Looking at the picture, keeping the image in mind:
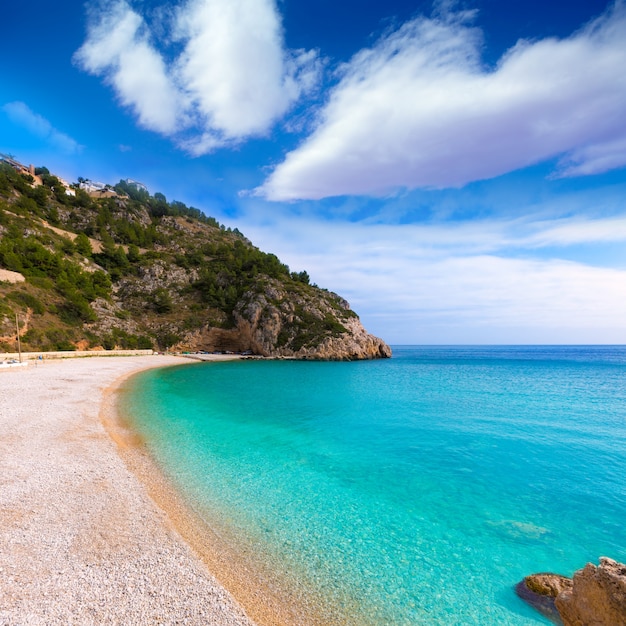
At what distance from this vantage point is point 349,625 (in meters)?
5.40

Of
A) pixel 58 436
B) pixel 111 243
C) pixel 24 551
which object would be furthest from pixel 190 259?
pixel 24 551

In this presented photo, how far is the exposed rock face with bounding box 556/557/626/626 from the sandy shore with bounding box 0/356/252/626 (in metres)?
5.01

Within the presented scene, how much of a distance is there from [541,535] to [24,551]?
38.0 ft

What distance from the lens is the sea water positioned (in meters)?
6.42

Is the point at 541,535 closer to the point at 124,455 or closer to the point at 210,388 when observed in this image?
the point at 124,455

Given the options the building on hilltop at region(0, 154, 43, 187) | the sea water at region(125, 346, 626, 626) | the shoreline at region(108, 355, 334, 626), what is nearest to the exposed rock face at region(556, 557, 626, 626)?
the sea water at region(125, 346, 626, 626)

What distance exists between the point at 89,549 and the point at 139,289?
7724 centimetres

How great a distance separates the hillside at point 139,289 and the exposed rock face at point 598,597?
56.9 meters

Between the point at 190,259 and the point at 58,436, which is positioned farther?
the point at 190,259

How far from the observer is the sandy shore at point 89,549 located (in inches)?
198

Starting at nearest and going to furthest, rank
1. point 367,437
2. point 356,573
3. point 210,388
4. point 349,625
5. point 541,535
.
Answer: point 349,625 < point 356,573 < point 541,535 < point 367,437 < point 210,388

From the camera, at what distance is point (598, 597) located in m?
4.46

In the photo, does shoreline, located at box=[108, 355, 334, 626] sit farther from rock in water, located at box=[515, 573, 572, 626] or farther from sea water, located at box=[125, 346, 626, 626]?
rock in water, located at box=[515, 573, 572, 626]

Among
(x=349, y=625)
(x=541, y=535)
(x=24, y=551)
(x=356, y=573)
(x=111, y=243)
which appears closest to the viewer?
(x=349, y=625)
